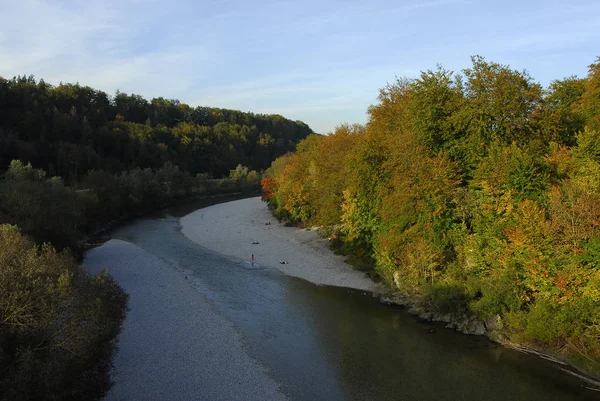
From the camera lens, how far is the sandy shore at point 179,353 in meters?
→ 16.1

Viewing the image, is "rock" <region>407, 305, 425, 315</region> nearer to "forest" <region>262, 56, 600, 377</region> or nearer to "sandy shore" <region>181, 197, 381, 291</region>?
"forest" <region>262, 56, 600, 377</region>

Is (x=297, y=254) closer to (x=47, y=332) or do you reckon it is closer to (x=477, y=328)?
(x=477, y=328)

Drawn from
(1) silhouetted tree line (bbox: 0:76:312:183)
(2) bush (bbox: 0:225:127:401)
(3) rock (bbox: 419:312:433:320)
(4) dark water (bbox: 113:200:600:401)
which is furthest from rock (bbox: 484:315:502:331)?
(1) silhouetted tree line (bbox: 0:76:312:183)

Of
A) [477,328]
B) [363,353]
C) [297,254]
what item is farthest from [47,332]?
[297,254]

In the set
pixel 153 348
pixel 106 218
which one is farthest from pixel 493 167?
pixel 106 218

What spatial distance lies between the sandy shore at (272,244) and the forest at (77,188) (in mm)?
12085

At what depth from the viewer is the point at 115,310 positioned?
772 inches

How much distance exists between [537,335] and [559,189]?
7095 mm

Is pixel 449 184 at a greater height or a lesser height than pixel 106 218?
greater

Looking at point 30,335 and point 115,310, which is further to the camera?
point 115,310

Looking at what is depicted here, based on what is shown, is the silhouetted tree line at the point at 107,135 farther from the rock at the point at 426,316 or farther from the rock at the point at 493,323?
the rock at the point at 493,323

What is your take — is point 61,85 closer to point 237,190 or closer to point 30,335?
point 237,190

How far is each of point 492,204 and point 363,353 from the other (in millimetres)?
10955

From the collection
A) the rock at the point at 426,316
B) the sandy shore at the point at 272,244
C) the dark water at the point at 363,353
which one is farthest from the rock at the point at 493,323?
the sandy shore at the point at 272,244
